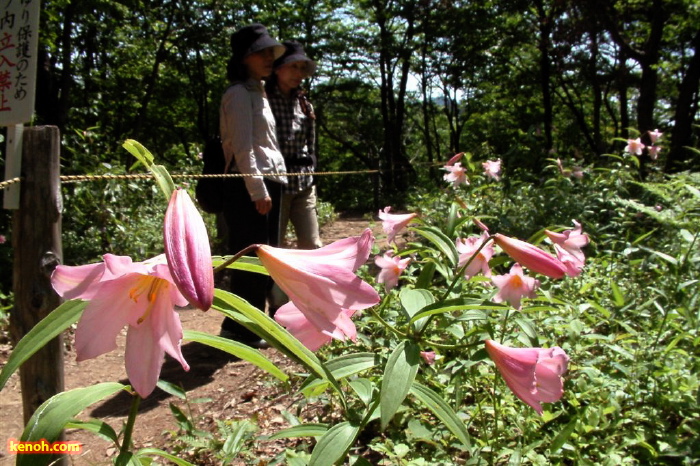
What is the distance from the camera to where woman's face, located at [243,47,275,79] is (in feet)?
8.64

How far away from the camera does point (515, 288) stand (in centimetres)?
140

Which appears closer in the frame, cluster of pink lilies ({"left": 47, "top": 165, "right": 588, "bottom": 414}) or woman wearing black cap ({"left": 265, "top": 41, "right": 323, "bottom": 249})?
cluster of pink lilies ({"left": 47, "top": 165, "right": 588, "bottom": 414})

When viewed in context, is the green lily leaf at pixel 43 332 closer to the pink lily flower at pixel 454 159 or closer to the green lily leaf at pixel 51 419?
the green lily leaf at pixel 51 419

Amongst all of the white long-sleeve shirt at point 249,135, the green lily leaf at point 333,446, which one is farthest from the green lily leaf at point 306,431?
the white long-sleeve shirt at point 249,135

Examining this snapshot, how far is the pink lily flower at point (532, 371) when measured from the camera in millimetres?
739

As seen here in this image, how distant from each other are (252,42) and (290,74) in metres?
0.40

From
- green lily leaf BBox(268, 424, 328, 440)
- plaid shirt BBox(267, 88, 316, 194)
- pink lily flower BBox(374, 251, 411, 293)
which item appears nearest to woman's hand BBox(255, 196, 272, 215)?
plaid shirt BBox(267, 88, 316, 194)

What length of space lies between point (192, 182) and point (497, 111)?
13.4m

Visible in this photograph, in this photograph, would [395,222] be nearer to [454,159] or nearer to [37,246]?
[37,246]

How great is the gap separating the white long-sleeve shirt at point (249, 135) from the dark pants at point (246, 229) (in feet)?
0.37

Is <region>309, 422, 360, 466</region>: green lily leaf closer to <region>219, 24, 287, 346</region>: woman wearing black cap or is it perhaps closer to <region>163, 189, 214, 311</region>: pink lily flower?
<region>163, 189, 214, 311</region>: pink lily flower

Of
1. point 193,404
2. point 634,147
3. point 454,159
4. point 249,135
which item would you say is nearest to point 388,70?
point 634,147

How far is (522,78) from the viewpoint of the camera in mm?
13484

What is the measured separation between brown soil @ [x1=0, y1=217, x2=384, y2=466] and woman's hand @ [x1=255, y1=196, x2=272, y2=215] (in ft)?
2.66
